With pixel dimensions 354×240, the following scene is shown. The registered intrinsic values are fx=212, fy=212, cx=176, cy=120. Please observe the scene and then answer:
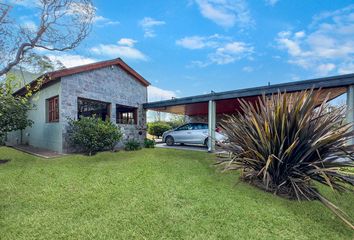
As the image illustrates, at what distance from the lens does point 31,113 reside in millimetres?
12148

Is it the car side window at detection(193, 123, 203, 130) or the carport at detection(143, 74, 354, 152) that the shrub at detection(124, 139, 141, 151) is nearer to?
the carport at detection(143, 74, 354, 152)

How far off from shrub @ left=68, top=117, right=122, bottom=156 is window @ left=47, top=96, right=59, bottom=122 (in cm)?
116

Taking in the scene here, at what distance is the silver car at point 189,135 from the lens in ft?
40.4

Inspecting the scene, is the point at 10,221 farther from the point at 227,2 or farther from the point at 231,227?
the point at 227,2

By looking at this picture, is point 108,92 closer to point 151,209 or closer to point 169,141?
point 169,141

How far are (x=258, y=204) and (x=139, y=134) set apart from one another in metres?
9.89

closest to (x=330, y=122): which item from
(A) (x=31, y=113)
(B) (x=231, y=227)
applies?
(B) (x=231, y=227)

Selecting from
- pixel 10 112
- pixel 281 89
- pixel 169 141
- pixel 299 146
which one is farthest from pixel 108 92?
pixel 299 146

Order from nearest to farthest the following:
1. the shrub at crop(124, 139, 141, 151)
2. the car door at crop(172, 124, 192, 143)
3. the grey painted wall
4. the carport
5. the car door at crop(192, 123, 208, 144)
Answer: the carport
the grey painted wall
the shrub at crop(124, 139, 141, 151)
the car door at crop(192, 123, 208, 144)
the car door at crop(172, 124, 192, 143)

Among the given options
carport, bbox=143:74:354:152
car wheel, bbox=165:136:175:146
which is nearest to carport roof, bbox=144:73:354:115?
carport, bbox=143:74:354:152

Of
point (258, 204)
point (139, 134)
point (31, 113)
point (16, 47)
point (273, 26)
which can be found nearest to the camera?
point (258, 204)

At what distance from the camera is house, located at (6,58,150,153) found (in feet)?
30.6

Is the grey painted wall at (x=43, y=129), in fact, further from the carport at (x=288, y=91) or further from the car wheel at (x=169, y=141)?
the car wheel at (x=169, y=141)

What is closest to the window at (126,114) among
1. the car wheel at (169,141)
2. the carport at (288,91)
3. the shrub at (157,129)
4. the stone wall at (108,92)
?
the stone wall at (108,92)
